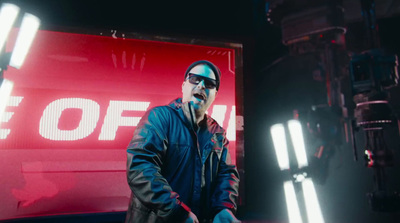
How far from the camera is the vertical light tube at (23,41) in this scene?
236 centimetres

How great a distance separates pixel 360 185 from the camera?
3.14m

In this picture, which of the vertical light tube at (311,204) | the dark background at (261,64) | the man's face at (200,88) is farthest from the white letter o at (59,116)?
the vertical light tube at (311,204)

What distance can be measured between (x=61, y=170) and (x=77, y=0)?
2.03 metres

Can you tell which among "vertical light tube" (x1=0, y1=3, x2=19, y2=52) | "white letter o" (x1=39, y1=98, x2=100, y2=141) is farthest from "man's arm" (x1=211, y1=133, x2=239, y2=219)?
"vertical light tube" (x1=0, y1=3, x2=19, y2=52)

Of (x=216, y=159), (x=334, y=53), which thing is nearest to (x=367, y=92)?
(x=334, y=53)

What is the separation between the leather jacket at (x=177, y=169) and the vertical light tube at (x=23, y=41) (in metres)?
1.51

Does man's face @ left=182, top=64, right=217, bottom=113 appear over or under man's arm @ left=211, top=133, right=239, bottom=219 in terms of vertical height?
over

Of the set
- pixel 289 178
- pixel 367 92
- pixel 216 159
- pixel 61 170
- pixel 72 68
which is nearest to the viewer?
pixel 216 159

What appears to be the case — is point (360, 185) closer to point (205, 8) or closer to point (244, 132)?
point (244, 132)

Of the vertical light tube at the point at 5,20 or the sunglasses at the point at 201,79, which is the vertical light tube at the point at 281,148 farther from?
the vertical light tube at the point at 5,20

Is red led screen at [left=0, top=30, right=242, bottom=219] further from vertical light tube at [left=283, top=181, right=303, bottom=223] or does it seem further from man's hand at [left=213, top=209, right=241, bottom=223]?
man's hand at [left=213, top=209, right=241, bottom=223]

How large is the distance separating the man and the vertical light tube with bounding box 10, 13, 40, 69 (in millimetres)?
1520

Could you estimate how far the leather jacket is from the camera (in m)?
1.44

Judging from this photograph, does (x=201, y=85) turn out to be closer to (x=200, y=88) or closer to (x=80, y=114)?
(x=200, y=88)
